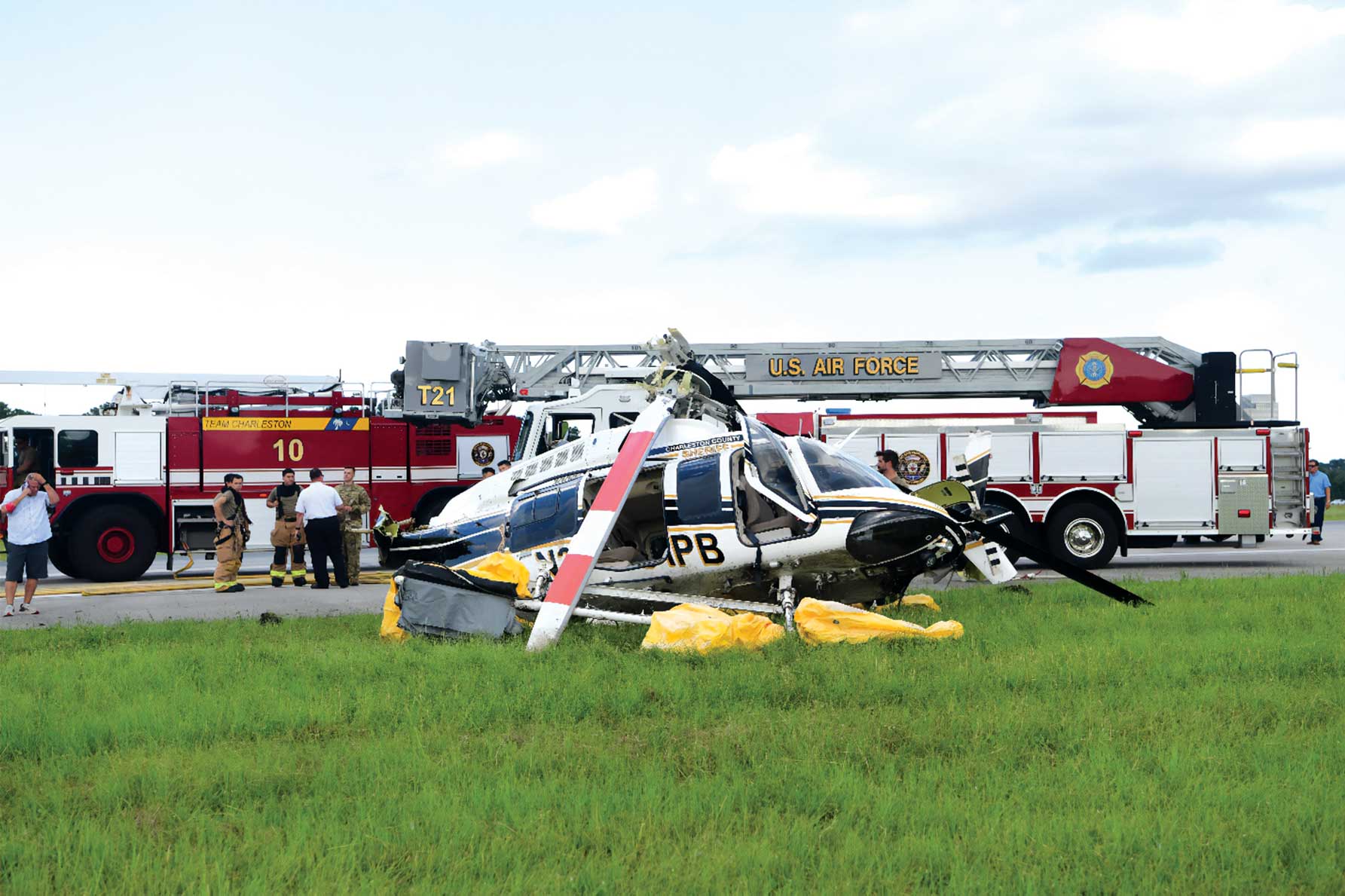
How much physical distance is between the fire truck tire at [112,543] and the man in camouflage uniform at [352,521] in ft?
9.86

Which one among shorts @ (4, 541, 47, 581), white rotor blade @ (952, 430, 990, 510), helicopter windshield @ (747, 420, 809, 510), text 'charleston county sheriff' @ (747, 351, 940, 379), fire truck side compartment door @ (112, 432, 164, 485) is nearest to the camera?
helicopter windshield @ (747, 420, 809, 510)

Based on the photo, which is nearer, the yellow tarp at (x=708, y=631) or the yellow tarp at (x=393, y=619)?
the yellow tarp at (x=708, y=631)

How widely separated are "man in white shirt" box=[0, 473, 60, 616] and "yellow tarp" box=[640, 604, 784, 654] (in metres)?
7.82

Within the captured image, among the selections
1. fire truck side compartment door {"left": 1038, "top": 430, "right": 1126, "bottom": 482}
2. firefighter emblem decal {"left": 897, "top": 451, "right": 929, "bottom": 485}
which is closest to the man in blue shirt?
fire truck side compartment door {"left": 1038, "top": 430, "right": 1126, "bottom": 482}

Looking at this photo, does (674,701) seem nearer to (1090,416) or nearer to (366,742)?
(366,742)

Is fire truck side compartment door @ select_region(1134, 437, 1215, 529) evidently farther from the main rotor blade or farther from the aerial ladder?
the main rotor blade

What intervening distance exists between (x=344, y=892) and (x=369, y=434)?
14.7 metres

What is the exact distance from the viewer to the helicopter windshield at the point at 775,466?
872 centimetres

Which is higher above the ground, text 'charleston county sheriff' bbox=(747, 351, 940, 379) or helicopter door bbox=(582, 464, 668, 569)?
text 'charleston county sheriff' bbox=(747, 351, 940, 379)

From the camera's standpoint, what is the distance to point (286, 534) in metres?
15.8

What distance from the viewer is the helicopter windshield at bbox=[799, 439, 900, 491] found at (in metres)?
8.76

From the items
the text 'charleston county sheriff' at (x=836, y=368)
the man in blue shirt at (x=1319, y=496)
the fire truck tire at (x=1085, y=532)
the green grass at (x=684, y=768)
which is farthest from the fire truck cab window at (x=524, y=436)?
the man in blue shirt at (x=1319, y=496)

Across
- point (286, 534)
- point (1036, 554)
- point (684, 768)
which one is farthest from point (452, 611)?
point (286, 534)

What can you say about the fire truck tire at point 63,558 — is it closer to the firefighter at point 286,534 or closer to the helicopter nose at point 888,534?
the firefighter at point 286,534
